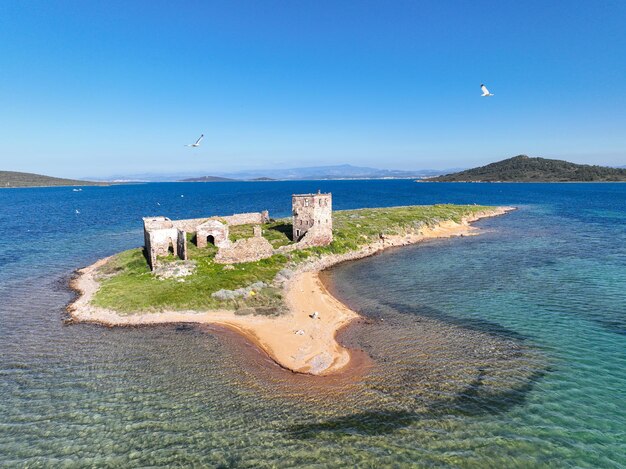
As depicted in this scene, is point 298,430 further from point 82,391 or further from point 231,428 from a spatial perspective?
point 82,391

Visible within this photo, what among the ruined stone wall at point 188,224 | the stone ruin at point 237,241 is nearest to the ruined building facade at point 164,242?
the stone ruin at point 237,241

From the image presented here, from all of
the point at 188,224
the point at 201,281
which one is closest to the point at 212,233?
the point at 188,224

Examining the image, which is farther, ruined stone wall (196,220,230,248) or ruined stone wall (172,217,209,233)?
ruined stone wall (172,217,209,233)

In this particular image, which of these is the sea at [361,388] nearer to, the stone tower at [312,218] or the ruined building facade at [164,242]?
the ruined building facade at [164,242]

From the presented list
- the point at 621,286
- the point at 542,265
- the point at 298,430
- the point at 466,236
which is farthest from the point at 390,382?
the point at 466,236

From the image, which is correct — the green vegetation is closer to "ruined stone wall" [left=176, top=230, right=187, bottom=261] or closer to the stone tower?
"ruined stone wall" [left=176, top=230, right=187, bottom=261]

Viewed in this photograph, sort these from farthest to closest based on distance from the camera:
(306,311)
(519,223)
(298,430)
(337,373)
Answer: (519,223)
(306,311)
(337,373)
(298,430)

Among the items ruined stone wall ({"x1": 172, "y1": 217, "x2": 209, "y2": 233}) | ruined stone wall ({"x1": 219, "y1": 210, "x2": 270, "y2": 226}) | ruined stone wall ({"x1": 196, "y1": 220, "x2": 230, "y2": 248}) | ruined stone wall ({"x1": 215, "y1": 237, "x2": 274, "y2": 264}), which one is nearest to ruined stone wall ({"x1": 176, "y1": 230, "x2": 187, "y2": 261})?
ruined stone wall ({"x1": 215, "y1": 237, "x2": 274, "y2": 264})
